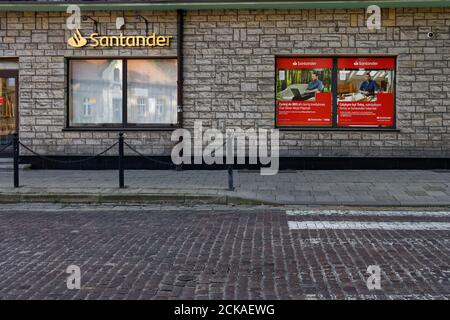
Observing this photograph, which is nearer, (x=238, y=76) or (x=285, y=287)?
(x=285, y=287)

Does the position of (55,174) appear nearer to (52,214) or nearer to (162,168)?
(162,168)

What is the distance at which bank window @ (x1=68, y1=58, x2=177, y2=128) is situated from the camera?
1586cm

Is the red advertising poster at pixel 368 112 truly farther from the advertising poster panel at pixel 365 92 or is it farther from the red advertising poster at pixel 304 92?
the red advertising poster at pixel 304 92

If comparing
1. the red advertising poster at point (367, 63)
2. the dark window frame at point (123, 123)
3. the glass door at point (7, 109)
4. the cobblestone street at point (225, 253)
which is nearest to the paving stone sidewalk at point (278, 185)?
the cobblestone street at point (225, 253)

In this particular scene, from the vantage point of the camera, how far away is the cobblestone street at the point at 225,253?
530 cm

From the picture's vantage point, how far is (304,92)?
15.6 meters

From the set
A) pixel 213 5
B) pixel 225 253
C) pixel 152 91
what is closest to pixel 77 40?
pixel 152 91

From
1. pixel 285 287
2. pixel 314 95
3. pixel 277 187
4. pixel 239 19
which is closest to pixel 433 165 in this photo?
pixel 314 95

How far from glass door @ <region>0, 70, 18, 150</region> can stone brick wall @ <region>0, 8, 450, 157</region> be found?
505mm

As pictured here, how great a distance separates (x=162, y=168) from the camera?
15625mm

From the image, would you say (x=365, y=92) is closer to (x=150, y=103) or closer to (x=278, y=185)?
(x=278, y=185)

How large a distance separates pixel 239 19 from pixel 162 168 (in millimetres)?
4441

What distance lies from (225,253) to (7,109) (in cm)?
1152

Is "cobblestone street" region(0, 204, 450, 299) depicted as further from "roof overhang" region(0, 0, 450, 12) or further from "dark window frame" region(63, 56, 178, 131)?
"roof overhang" region(0, 0, 450, 12)
